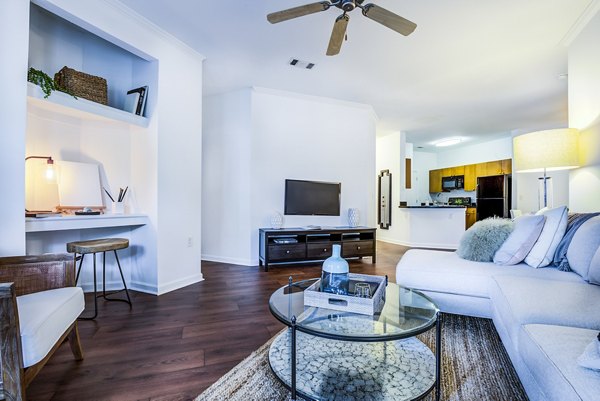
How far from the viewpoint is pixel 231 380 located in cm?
155

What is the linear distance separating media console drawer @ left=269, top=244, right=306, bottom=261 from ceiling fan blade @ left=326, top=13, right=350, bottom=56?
8.30 ft

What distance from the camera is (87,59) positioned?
302 centimetres

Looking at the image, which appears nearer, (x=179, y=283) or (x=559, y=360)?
(x=559, y=360)

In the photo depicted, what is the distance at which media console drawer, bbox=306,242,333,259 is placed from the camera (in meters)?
4.31

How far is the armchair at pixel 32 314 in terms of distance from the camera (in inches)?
43.6

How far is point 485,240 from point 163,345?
254 cm

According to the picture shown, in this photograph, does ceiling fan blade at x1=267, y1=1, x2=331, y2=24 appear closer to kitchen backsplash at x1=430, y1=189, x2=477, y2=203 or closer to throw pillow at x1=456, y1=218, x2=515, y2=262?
throw pillow at x1=456, y1=218, x2=515, y2=262

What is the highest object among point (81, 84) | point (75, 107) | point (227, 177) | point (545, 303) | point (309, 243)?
point (81, 84)

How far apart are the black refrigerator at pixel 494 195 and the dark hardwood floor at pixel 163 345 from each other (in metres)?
6.17

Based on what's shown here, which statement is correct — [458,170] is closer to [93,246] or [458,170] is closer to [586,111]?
[586,111]

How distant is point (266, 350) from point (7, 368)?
1206mm

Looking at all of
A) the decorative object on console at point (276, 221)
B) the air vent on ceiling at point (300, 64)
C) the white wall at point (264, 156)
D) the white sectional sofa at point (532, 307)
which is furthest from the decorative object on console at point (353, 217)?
the air vent on ceiling at point (300, 64)

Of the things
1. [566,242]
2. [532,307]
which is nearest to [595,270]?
[566,242]

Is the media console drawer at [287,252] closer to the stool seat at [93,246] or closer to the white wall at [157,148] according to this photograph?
the white wall at [157,148]
